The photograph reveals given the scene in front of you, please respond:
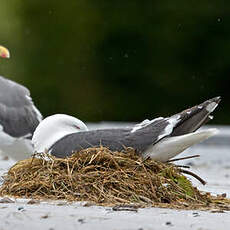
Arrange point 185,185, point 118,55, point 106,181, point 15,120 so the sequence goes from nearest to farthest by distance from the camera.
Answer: point 106,181, point 185,185, point 15,120, point 118,55

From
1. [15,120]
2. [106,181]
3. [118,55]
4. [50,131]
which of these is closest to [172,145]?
[106,181]

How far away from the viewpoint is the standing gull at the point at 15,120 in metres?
9.24

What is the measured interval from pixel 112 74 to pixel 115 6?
136 centimetres

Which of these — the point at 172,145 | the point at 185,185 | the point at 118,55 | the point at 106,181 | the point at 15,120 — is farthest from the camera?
the point at 118,55

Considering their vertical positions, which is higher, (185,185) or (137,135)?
(137,135)

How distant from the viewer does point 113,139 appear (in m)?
6.15

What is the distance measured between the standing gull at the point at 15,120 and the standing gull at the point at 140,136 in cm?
283

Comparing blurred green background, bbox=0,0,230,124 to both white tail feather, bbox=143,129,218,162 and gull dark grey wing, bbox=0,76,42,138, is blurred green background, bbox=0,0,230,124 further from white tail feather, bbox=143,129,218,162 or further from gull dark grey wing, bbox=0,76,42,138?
white tail feather, bbox=143,129,218,162

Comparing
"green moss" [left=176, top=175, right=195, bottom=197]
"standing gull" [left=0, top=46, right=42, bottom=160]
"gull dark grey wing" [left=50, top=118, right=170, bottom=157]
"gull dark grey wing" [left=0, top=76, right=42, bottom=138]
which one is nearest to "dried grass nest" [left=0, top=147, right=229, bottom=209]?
"green moss" [left=176, top=175, right=195, bottom=197]

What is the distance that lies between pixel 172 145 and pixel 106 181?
684 millimetres

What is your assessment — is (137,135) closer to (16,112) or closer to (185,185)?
(185,185)

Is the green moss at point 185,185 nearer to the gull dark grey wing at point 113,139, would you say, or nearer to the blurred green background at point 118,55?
the gull dark grey wing at point 113,139

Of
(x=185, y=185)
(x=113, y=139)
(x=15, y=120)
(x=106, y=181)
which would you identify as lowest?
(x=15, y=120)

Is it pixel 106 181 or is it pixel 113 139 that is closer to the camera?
pixel 106 181
